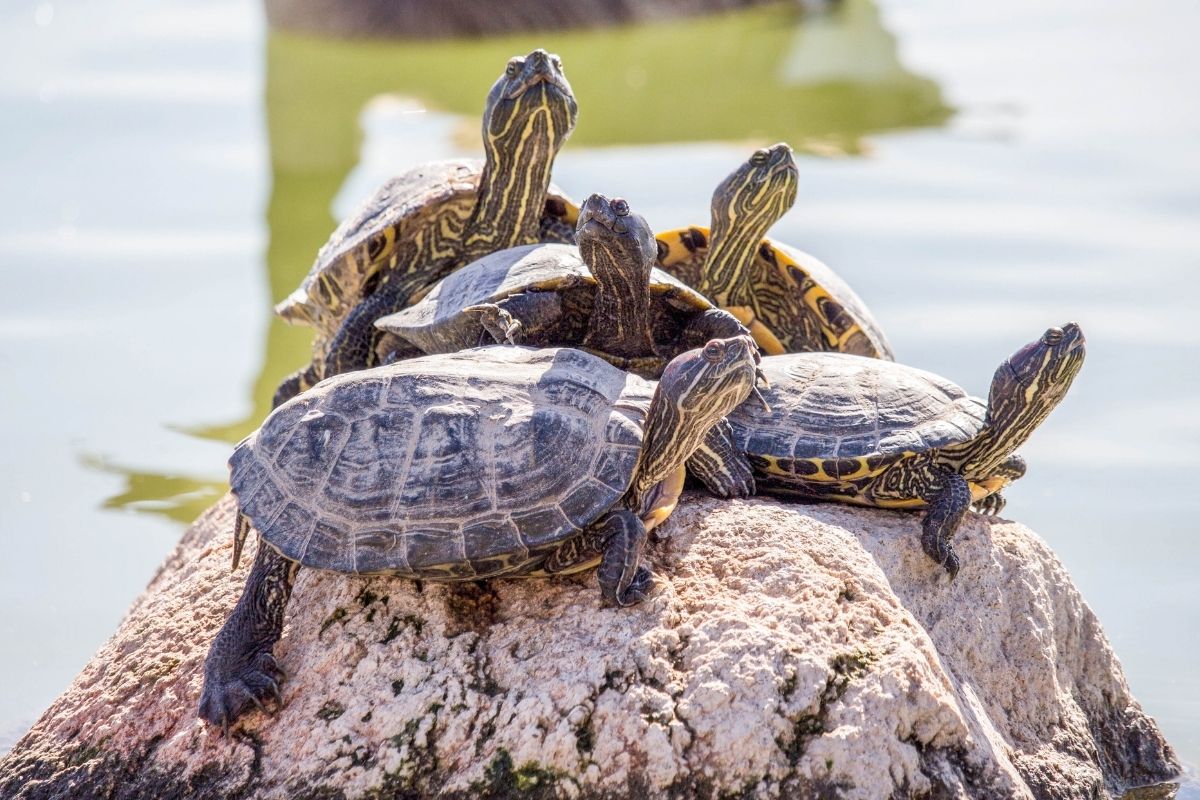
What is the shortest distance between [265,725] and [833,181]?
8.80 metres

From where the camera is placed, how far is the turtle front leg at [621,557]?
345cm

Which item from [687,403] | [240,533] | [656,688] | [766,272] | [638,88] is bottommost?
[638,88]

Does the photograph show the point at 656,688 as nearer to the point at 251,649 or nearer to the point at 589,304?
the point at 251,649

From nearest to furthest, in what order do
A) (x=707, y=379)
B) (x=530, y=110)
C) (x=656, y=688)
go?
(x=656, y=688) < (x=707, y=379) < (x=530, y=110)

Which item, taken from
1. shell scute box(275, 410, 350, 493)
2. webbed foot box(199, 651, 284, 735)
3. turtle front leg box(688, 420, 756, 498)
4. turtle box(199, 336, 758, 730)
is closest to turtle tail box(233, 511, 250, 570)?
turtle box(199, 336, 758, 730)

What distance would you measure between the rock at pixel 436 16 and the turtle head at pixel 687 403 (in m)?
13.0

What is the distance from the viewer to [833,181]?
1150 centimetres

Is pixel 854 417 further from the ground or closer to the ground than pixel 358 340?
further from the ground

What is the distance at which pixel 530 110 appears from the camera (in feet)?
17.3

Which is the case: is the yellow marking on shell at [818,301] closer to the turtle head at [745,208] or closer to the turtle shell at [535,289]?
the turtle head at [745,208]

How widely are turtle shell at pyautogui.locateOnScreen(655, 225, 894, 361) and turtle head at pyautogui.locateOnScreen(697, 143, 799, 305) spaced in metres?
0.10

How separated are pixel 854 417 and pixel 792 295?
5.02ft

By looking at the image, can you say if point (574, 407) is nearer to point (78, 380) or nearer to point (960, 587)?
point (960, 587)

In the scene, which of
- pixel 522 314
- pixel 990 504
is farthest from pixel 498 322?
pixel 990 504
